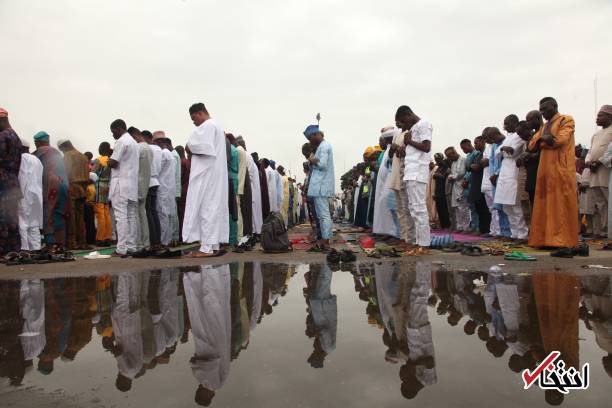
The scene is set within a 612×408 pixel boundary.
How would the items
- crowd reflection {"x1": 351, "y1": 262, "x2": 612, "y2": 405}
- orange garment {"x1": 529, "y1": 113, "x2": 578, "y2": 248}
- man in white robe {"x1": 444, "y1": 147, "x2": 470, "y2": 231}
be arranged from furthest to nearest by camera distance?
man in white robe {"x1": 444, "y1": 147, "x2": 470, "y2": 231} → orange garment {"x1": 529, "y1": 113, "x2": 578, "y2": 248} → crowd reflection {"x1": 351, "y1": 262, "x2": 612, "y2": 405}

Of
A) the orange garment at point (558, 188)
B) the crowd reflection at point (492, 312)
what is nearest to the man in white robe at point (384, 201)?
the orange garment at point (558, 188)

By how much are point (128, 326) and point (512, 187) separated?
6555 millimetres

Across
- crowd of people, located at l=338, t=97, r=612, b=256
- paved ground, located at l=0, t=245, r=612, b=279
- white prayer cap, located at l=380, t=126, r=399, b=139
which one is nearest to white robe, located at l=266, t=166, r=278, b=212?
crowd of people, located at l=338, t=97, r=612, b=256

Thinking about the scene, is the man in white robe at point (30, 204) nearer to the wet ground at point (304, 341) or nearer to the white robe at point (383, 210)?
the wet ground at point (304, 341)

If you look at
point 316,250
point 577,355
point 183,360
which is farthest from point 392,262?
point 183,360

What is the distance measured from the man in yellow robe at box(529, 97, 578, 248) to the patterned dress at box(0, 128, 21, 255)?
713cm

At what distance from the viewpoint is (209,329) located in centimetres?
229

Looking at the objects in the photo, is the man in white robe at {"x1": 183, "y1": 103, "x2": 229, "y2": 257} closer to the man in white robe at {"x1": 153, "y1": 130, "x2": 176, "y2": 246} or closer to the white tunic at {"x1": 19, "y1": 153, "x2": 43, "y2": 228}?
the man in white robe at {"x1": 153, "y1": 130, "x2": 176, "y2": 246}

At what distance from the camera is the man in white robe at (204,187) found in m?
6.12

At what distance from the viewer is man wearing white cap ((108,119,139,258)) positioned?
251 inches

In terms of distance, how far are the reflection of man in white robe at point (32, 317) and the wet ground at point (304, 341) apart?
0.02 metres

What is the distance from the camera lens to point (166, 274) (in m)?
4.27

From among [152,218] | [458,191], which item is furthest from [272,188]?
[152,218]

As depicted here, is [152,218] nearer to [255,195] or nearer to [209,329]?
[255,195]
